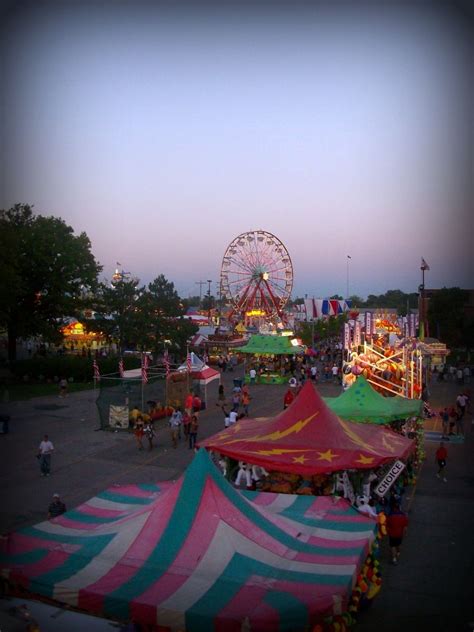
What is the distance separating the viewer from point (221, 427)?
61.6 ft

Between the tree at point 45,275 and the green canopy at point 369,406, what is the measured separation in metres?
20.0

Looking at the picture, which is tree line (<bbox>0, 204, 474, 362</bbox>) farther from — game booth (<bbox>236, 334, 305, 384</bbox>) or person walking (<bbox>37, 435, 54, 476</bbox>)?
person walking (<bbox>37, 435, 54, 476</bbox>)

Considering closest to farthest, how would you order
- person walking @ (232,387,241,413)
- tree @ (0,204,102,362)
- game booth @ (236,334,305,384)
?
person walking @ (232,387,241,413), tree @ (0,204,102,362), game booth @ (236,334,305,384)

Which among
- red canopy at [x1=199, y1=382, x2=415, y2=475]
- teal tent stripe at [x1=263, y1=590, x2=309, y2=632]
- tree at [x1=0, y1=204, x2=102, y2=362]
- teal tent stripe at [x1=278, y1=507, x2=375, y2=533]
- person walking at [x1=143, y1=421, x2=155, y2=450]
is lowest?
person walking at [x1=143, y1=421, x2=155, y2=450]

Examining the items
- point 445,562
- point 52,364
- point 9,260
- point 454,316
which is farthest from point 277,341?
point 445,562

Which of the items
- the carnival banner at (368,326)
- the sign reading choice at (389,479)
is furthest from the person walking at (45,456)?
the carnival banner at (368,326)

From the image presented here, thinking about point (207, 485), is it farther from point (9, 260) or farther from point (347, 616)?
point (9, 260)

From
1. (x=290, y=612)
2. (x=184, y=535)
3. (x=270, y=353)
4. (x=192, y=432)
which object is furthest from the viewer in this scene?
(x=270, y=353)

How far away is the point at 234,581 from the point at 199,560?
49cm

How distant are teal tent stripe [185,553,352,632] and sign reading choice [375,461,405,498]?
183 inches

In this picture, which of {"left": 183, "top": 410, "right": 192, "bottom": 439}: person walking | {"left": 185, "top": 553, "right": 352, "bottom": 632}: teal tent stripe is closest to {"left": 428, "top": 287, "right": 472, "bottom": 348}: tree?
{"left": 183, "top": 410, "right": 192, "bottom": 439}: person walking

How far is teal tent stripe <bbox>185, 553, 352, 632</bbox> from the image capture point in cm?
556

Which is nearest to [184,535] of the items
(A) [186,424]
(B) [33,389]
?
(A) [186,424]

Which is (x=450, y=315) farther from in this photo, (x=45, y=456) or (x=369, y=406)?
(x=45, y=456)
